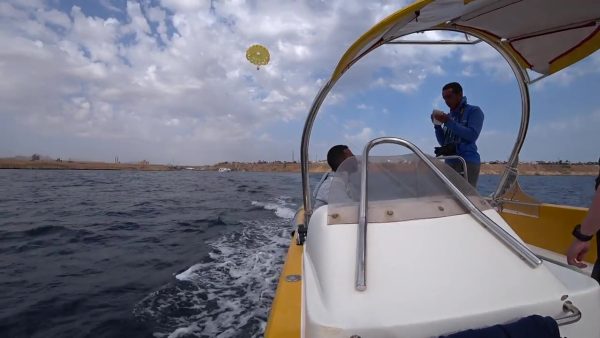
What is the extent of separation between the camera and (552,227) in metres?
3.57

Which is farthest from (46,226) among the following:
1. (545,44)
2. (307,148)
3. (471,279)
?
(545,44)

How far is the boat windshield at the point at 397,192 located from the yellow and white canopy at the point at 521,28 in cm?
76

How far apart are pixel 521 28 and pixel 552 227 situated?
2.16 metres

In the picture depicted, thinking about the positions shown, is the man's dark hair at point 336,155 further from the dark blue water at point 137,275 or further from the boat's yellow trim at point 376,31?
the dark blue water at point 137,275

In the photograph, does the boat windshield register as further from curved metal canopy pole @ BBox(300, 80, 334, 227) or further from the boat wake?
the boat wake

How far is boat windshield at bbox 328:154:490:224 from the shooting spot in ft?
5.75

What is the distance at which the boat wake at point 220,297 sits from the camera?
134 inches

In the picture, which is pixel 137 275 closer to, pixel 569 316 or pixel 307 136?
pixel 307 136

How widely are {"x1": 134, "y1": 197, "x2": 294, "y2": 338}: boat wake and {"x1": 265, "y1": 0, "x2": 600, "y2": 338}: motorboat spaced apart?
1.62m

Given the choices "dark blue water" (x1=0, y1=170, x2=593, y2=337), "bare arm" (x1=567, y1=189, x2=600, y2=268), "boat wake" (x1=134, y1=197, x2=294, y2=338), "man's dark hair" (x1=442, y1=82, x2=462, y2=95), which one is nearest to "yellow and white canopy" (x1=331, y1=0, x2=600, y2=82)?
"man's dark hair" (x1=442, y1=82, x2=462, y2=95)

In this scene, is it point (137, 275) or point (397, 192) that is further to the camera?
point (137, 275)

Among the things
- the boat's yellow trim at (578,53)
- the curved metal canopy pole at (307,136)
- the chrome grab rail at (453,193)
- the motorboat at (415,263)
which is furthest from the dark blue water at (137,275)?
the boat's yellow trim at (578,53)

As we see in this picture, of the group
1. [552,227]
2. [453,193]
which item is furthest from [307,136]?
[552,227]

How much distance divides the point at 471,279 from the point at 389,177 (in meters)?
0.81
